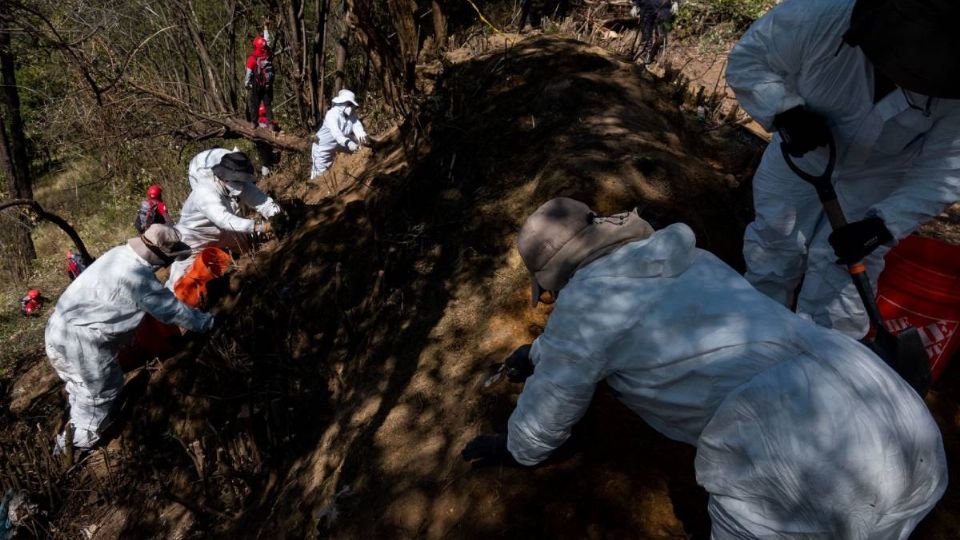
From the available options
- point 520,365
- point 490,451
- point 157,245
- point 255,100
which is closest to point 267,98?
point 255,100

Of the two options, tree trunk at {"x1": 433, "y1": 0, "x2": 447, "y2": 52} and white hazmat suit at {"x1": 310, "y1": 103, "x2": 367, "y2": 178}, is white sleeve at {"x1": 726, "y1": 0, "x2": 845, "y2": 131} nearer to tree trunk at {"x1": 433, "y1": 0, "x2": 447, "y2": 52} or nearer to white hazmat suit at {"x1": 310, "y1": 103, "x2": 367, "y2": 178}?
white hazmat suit at {"x1": 310, "y1": 103, "x2": 367, "y2": 178}

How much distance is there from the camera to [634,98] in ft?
16.9

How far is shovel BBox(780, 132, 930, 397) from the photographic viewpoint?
2232 mm

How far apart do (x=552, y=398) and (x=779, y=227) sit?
1714 millimetres

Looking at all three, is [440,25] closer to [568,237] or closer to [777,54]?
[777,54]

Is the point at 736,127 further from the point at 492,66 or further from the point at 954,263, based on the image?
the point at 954,263

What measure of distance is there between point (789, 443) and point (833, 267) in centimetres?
154

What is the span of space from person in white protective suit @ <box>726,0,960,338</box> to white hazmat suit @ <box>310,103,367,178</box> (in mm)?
5540

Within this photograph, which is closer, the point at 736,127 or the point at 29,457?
the point at 29,457

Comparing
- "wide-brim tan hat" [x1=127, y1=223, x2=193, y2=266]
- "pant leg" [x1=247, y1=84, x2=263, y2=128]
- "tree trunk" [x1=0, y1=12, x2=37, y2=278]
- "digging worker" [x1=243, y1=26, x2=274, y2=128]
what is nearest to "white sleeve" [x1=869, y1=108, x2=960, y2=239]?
"wide-brim tan hat" [x1=127, y1=223, x2=193, y2=266]

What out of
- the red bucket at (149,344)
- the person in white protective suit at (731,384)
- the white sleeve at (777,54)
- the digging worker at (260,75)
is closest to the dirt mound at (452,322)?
the red bucket at (149,344)

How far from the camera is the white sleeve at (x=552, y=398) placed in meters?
1.72

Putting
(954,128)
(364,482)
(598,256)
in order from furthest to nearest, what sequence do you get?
1. (364,482)
2. (954,128)
3. (598,256)

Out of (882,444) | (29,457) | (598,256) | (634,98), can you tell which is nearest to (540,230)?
(598,256)
